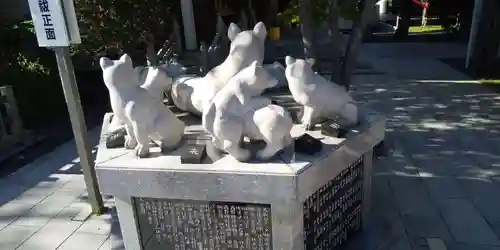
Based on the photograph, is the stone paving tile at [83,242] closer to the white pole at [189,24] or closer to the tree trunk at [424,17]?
the white pole at [189,24]

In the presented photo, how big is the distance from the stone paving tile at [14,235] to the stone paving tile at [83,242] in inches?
18.3

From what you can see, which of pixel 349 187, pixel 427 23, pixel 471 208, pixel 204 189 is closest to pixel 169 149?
pixel 204 189

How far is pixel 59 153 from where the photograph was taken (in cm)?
603

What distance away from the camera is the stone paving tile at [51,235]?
370 centimetres

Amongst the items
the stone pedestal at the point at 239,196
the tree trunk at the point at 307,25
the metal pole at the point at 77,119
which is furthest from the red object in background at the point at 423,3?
the metal pole at the point at 77,119

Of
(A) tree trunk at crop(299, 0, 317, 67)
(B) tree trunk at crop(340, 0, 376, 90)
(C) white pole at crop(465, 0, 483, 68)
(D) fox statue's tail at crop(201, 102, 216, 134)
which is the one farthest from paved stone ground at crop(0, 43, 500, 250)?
(C) white pole at crop(465, 0, 483, 68)

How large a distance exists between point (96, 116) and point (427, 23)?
14380mm

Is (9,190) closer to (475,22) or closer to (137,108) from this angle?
(137,108)

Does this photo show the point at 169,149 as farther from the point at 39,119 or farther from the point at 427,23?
the point at 427,23

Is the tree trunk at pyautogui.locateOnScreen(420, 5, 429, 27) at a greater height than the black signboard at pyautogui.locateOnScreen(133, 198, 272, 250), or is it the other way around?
the tree trunk at pyautogui.locateOnScreen(420, 5, 429, 27)

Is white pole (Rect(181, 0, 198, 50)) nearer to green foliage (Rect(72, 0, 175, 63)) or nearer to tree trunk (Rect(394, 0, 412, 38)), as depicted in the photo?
green foliage (Rect(72, 0, 175, 63))

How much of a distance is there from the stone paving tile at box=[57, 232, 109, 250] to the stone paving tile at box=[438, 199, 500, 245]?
3065 mm

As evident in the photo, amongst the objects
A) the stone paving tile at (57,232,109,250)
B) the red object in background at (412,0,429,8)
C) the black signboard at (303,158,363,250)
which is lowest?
the stone paving tile at (57,232,109,250)

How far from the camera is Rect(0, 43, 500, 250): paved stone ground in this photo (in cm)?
349
